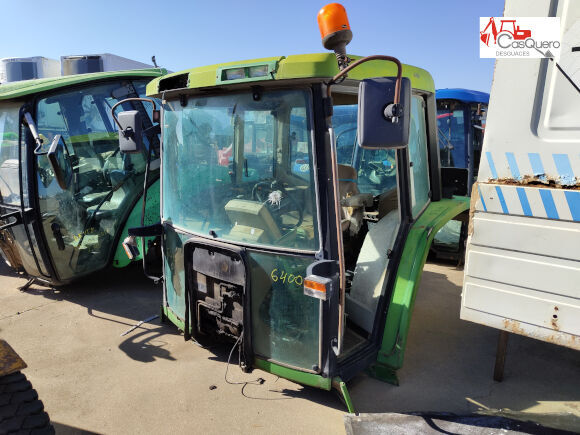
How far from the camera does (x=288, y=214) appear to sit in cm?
241

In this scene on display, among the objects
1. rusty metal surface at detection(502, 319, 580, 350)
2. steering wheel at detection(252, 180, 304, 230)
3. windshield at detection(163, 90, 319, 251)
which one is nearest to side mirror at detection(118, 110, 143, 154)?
windshield at detection(163, 90, 319, 251)

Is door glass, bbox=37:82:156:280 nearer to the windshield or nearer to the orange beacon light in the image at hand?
the windshield

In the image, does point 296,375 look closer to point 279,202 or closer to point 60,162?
point 279,202

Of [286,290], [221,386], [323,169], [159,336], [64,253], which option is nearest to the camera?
[323,169]

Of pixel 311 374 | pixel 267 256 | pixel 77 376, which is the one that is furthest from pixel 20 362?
pixel 311 374

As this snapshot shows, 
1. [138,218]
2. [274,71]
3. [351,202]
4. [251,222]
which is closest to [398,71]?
[274,71]

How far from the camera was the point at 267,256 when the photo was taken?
8.06 ft

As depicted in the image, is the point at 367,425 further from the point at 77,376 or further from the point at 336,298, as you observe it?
the point at 77,376

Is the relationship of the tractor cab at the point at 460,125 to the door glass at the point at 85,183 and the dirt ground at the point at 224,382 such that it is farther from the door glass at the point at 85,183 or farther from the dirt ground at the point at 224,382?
the door glass at the point at 85,183

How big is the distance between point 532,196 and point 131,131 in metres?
2.64

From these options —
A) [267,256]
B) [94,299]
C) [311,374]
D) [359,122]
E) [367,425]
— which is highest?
[359,122]

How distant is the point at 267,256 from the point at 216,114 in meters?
0.95

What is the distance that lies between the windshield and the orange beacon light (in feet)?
0.88

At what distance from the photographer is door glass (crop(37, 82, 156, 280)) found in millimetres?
4082
